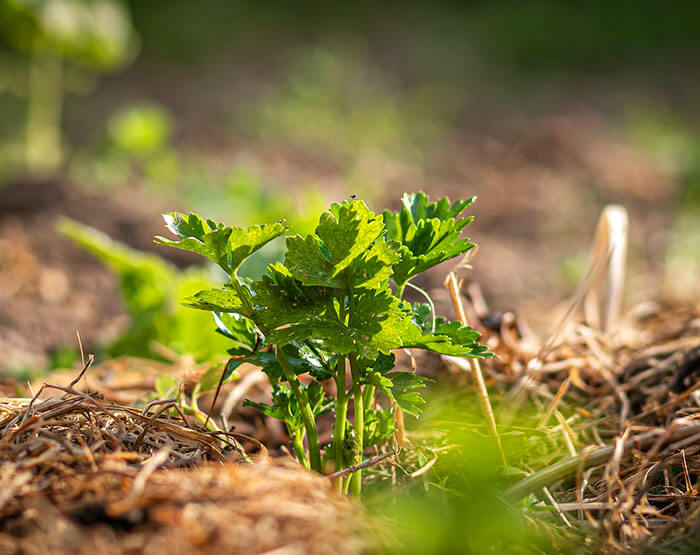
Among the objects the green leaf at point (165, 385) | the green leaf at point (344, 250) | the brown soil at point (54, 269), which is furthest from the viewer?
the brown soil at point (54, 269)

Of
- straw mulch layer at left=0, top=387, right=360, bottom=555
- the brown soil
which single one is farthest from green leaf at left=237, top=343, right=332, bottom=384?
the brown soil

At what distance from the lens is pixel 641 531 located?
0.85 meters

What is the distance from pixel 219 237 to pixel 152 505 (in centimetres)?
31

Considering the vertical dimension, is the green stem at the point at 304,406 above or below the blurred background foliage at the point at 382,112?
below

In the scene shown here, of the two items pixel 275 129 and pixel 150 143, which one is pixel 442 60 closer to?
pixel 275 129

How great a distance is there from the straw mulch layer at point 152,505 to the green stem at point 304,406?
0.06 metres

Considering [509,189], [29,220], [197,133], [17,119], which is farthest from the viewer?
[17,119]

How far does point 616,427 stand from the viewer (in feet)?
3.98

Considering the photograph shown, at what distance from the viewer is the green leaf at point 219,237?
31.0 inches

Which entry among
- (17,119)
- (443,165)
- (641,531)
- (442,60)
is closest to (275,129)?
(443,165)

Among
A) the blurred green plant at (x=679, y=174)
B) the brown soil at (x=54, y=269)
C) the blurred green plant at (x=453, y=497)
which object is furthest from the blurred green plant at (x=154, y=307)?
the blurred green plant at (x=679, y=174)

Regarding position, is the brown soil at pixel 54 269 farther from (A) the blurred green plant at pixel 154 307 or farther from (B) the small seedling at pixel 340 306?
(B) the small seedling at pixel 340 306

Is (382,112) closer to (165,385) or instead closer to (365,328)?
(165,385)

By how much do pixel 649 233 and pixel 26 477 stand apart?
3.62 metres
